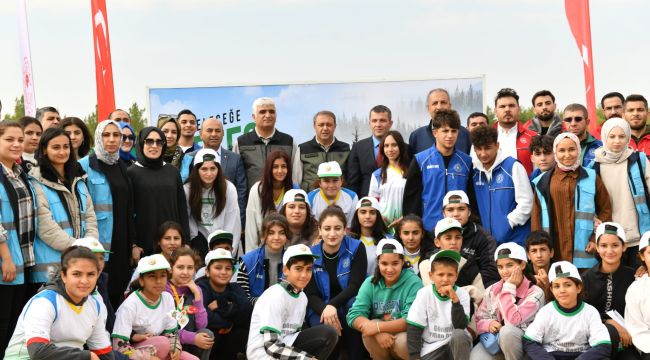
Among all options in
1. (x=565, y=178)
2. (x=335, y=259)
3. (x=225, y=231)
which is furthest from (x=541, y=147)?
(x=225, y=231)

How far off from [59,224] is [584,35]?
313 inches

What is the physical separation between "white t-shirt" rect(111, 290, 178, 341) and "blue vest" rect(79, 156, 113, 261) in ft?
3.23

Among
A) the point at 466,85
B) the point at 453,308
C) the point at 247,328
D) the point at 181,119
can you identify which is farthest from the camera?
the point at 466,85

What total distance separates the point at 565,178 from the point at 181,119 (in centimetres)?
430

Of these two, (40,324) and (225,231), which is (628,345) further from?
(40,324)

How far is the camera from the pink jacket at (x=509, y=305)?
25.5 feet

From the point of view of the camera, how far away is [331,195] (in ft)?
29.8

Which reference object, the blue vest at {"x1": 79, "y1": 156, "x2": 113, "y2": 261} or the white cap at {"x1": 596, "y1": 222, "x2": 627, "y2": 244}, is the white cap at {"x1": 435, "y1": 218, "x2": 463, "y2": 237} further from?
the blue vest at {"x1": 79, "y1": 156, "x2": 113, "y2": 261}

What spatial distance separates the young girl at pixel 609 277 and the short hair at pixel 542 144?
1138 millimetres

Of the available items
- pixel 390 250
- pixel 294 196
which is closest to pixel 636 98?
pixel 390 250

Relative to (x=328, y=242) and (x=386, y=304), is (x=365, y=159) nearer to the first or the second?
(x=328, y=242)

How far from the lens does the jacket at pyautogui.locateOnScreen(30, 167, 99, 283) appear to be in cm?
749

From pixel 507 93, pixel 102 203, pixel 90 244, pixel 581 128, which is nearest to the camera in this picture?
pixel 90 244

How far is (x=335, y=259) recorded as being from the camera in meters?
8.43
